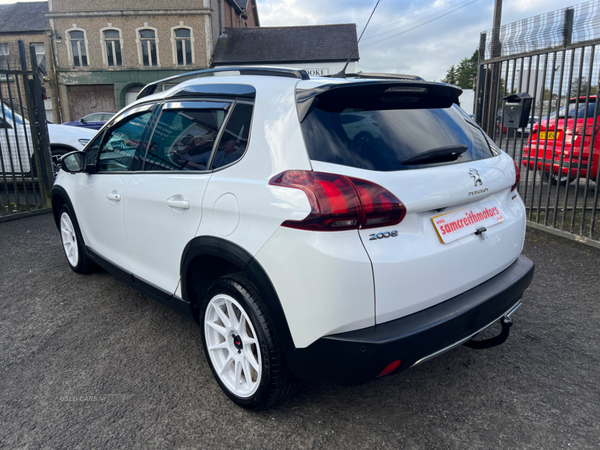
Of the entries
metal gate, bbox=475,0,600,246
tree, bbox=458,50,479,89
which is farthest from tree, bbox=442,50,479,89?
metal gate, bbox=475,0,600,246

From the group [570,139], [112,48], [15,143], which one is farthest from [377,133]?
[112,48]

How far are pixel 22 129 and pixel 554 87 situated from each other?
8210 millimetres

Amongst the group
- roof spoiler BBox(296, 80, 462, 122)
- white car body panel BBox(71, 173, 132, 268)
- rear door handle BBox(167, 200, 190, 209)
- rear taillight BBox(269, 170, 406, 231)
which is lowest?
white car body panel BBox(71, 173, 132, 268)

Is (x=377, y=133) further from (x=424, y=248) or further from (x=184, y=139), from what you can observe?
(x=184, y=139)

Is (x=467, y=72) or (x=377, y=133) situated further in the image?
(x=467, y=72)

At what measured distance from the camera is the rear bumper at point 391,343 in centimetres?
187

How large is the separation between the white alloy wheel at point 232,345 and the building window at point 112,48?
1261 inches

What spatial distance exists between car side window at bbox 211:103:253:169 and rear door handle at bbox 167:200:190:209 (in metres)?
0.26

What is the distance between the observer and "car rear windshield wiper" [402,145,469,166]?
209cm

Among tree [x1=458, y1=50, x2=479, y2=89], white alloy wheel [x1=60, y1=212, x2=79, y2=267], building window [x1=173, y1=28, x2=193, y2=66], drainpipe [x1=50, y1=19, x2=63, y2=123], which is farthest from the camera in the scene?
tree [x1=458, y1=50, x2=479, y2=89]

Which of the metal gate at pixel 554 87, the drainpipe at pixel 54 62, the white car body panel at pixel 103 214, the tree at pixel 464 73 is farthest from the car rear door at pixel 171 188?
the tree at pixel 464 73

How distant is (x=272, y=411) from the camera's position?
240 centimetres

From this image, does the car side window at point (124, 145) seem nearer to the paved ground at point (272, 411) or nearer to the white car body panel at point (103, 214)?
A: the white car body panel at point (103, 214)

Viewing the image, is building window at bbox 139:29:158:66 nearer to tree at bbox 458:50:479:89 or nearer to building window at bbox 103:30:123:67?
building window at bbox 103:30:123:67
